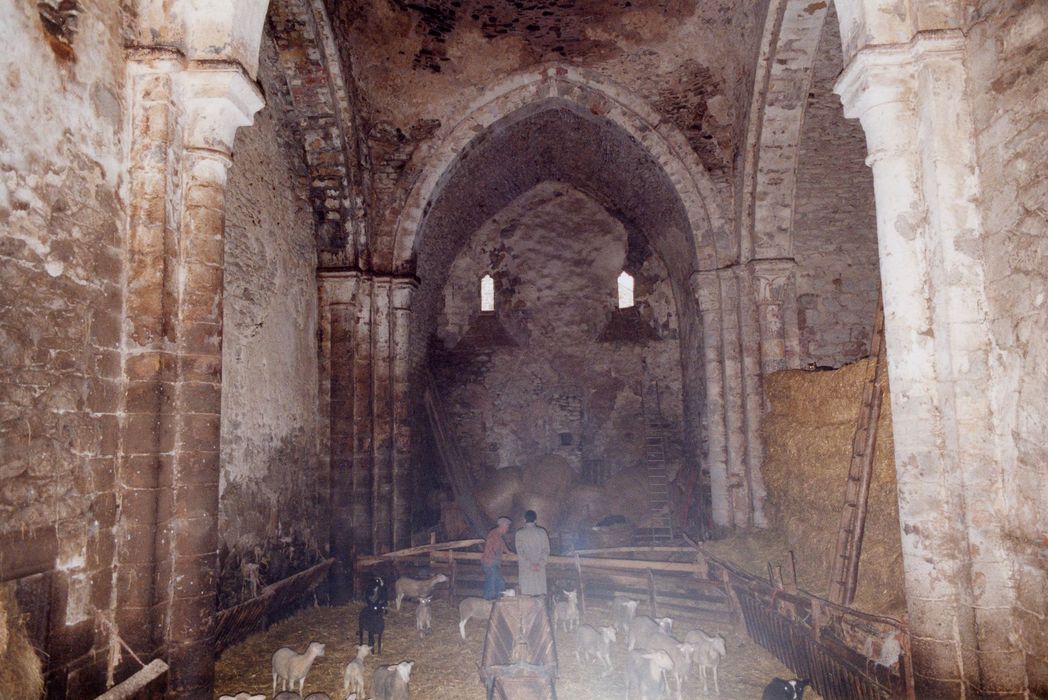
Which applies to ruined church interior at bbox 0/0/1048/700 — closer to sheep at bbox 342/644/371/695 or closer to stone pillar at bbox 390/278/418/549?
stone pillar at bbox 390/278/418/549

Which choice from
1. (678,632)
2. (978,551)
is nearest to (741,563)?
(678,632)

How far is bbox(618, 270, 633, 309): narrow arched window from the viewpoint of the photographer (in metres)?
14.6

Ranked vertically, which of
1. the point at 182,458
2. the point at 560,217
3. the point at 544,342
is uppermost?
the point at 560,217

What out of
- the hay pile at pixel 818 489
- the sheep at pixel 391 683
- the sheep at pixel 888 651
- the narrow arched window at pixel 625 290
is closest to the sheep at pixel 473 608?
the sheep at pixel 391 683

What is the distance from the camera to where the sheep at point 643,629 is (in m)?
6.93

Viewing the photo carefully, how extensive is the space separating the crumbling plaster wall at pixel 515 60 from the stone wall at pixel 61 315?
5.89 metres

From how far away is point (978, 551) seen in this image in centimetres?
423

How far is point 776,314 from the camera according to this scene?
9734 millimetres

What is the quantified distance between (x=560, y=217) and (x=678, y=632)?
8.92m

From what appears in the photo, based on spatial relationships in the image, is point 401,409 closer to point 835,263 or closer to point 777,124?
point 777,124

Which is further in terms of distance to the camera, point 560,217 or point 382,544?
point 560,217

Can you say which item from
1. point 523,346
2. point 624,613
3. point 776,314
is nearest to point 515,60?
point 776,314

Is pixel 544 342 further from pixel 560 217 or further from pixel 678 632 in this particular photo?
pixel 678 632

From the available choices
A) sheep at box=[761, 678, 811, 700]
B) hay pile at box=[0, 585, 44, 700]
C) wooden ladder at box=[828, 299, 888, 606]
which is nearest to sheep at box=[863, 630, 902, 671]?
sheep at box=[761, 678, 811, 700]
